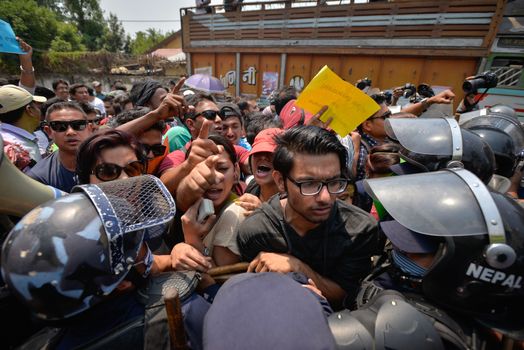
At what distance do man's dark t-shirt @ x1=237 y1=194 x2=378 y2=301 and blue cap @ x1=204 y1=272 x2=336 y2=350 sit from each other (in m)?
0.73

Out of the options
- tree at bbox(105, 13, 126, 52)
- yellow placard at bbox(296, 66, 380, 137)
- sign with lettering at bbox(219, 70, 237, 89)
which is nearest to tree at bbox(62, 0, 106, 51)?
tree at bbox(105, 13, 126, 52)

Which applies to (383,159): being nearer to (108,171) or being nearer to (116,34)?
(108,171)

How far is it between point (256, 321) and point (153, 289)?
2.31 ft

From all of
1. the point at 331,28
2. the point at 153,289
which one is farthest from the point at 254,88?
the point at 153,289

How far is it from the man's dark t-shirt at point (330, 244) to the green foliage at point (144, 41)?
5686 cm

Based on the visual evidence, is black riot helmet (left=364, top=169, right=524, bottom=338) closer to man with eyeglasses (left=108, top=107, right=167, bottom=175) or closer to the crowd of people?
the crowd of people

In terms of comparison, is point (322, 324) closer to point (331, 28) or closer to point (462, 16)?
point (462, 16)

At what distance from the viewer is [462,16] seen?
7.48 m

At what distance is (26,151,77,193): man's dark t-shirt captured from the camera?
2094mm

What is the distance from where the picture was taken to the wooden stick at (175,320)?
914mm

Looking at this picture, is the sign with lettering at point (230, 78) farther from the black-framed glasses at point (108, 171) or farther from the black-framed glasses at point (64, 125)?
the black-framed glasses at point (108, 171)

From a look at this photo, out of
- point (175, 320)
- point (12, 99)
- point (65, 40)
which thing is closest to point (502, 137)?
point (175, 320)

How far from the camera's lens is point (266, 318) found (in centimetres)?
65

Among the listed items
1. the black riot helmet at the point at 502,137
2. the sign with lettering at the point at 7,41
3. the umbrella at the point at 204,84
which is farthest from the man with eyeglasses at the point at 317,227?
the umbrella at the point at 204,84
